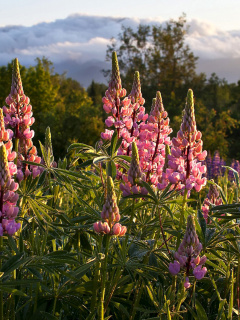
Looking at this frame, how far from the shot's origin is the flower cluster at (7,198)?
210 cm

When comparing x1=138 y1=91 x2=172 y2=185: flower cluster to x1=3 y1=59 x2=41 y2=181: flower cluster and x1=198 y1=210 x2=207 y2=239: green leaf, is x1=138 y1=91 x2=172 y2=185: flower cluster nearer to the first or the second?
x1=198 y1=210 x2=207 y2=239: green leaf

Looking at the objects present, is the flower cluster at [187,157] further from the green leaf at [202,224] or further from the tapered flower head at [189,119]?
the green leaf at [202,224]

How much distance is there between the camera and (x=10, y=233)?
2145 millimetres

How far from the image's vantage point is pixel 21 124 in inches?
120

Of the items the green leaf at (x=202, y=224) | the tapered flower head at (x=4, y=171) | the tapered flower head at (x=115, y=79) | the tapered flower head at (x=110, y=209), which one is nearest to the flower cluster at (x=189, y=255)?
the green leaf at (x=202, y=224)

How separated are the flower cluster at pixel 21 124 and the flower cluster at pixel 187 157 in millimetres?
984

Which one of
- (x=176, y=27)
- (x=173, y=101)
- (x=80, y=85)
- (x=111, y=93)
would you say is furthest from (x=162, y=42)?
(x=80, y=85)

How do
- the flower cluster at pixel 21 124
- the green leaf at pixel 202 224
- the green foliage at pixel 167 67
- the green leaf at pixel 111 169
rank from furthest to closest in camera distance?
the green foliage at pixel 167 67 → the flower cluster at pixel 21 124 → the green leaf at pixel 111 169 → the green leaf at pixel 202 224

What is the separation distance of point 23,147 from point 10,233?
1.00 meters

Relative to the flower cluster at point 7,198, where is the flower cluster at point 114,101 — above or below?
above

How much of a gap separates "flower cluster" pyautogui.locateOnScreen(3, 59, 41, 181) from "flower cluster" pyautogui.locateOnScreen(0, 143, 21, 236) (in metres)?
0.76

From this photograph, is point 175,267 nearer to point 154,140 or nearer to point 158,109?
point 154,140

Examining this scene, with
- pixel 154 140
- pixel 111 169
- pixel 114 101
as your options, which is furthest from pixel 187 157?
pixel 114 101

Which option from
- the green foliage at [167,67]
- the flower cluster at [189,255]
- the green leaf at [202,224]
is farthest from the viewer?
the green foliage at [167,67]
